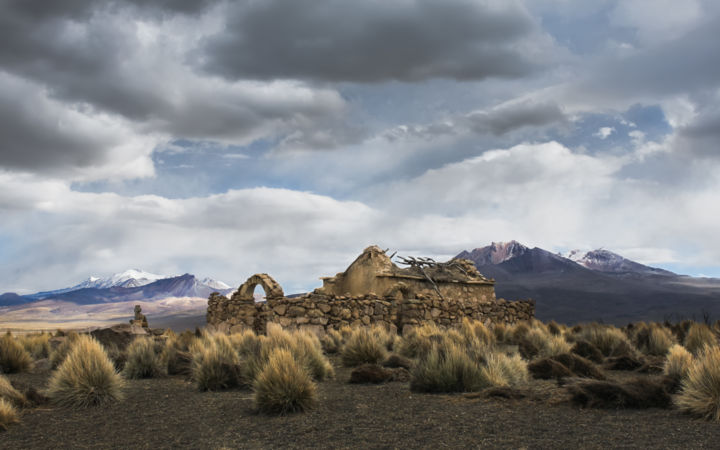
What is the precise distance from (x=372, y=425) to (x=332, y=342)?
9.54 meters

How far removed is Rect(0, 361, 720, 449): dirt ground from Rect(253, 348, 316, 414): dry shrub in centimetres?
18

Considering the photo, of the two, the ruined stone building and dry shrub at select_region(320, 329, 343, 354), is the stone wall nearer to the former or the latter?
the ruined stone building

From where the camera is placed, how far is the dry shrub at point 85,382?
9055mm

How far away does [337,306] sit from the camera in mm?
19859

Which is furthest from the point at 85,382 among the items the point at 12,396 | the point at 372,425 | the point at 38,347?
the point at 38,347

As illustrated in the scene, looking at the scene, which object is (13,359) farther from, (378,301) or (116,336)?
(378,301)

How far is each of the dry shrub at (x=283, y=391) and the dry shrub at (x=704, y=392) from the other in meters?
5.08

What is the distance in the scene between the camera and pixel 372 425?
718 cm

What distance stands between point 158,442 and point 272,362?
1.96m

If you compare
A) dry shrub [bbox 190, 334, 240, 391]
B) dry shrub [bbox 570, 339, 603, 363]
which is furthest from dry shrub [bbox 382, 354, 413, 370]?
dry shrub [bbox 570, 339, 603, 363]

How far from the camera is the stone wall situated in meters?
19.8

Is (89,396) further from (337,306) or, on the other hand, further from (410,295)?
(410,295)

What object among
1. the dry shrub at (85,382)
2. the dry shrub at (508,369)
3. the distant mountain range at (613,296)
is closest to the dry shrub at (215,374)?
the dry shrub at (85,382)

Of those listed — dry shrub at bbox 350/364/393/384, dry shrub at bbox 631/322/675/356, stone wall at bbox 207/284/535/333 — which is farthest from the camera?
stone wall at bbox 207/284/535/333
